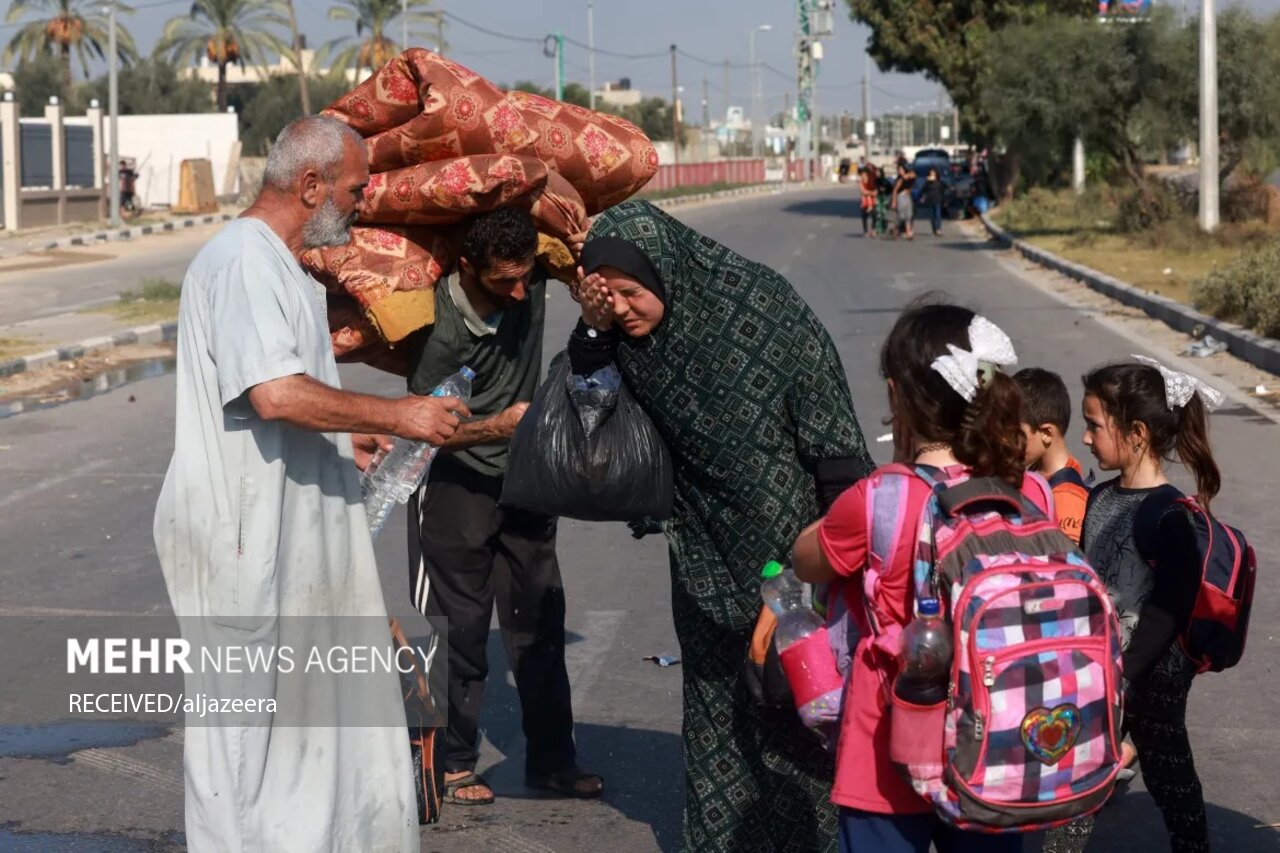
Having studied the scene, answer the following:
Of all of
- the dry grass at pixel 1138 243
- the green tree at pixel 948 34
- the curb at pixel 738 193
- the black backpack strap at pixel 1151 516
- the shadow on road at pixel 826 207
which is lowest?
the black backpack strap at pixel 1151 516

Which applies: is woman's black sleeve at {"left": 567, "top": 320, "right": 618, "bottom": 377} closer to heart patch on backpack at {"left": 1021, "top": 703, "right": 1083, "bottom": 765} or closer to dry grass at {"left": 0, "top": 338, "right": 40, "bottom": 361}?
heart patch on backpack at {"left": 1021, "top": 703, "right": 1083, "bottom": 765}

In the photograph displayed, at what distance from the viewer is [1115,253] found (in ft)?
91.5

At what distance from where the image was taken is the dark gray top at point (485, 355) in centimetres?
476

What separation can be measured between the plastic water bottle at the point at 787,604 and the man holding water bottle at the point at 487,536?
1203 millimetres

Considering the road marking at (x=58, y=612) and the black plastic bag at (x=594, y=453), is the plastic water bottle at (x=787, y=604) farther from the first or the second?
the road marking at (x=58, y=612)

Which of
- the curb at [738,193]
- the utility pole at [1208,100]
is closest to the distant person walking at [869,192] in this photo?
the utility pole at [1208,100]

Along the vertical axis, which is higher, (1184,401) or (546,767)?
(1184,401)

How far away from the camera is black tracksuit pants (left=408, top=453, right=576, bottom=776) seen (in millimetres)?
4871

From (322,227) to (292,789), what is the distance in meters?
1.23

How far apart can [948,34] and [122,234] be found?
2224 centimetres

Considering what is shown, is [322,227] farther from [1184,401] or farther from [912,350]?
[1184,401]

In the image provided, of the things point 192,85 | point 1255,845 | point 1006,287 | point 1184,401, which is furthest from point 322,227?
point 192,85

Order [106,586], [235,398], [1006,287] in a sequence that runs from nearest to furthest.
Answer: [235,398]
[106,586]
[1006,287]

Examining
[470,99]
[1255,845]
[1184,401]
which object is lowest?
[1255,845]
